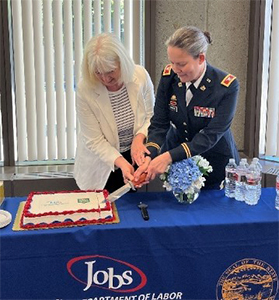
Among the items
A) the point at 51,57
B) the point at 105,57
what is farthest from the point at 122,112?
the point at 51,57

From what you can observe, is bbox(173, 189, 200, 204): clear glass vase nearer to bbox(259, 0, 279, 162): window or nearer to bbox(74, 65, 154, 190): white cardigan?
bbox(74, 65, 154, 190): white cardigan

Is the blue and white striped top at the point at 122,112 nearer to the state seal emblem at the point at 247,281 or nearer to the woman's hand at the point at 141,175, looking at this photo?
the woman's hand at the point at 141,175

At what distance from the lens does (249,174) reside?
6.54 feet

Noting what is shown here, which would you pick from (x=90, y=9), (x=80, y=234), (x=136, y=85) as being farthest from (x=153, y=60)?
(x=80, y=234)

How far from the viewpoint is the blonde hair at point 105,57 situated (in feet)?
6.78

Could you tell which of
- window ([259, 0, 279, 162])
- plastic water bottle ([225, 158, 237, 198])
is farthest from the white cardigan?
window ([259, 0, 279, 162])

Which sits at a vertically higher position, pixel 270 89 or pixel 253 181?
pixel 270 89

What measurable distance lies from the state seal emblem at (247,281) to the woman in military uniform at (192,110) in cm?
52

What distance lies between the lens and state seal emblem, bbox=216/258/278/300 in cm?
180

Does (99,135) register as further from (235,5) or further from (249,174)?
(235,5)

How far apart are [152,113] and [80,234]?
1.00 metres

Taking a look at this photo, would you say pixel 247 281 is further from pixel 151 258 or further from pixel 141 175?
pixel 141 175

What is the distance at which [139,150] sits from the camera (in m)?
2.21

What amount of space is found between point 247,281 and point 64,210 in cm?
80
